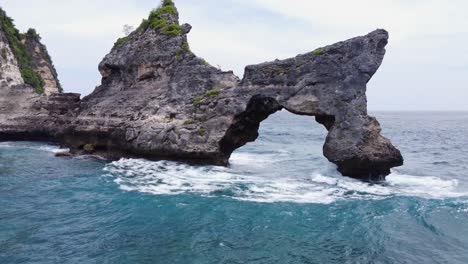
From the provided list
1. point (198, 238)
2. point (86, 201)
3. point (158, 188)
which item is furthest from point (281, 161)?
point (198, 238)

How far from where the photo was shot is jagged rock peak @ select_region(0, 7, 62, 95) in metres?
45.2

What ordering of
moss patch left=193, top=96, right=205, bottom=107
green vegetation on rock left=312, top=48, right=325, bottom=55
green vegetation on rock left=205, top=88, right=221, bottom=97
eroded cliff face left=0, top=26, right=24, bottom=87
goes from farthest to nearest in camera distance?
eroded cliff face left=0, top=26, right=24, bottom=87 < moss patch left=193, top=96, right=205, bottom=107 < green vegetation on rock left=205, top=88, right=221, bottom=97 < green vegetation on rock left=312, top=48, right=325, bottom=55

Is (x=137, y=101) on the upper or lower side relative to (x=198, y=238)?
upper

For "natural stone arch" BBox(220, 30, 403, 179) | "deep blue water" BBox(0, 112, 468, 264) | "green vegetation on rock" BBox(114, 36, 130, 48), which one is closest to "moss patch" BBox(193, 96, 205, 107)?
"natural stone arch" BBox(220, 30, 403, 179)

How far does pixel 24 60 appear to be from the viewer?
2210 inches

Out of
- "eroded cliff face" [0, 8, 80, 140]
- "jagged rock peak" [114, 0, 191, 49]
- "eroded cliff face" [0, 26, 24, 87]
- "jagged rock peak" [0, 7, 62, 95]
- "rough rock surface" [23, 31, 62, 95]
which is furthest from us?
"rough rock surface" [23, 31, 62, 95]

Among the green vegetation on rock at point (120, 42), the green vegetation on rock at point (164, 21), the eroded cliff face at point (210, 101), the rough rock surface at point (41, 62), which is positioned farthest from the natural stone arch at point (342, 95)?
the rough rock surface at point (41, 62)

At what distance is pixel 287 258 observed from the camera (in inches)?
431

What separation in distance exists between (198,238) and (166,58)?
57.3 ft

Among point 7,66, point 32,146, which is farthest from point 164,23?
point 7,66

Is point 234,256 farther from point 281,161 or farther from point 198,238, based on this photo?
point 281,161

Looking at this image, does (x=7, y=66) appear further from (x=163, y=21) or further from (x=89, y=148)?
(x=163, y=21)

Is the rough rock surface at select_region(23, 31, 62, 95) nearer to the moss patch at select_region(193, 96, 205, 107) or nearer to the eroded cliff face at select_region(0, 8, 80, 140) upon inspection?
the eroded cliff face at select_region(0, 8, 80, 140)

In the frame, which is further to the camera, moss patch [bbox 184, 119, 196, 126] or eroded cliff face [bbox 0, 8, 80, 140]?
eroded cliff face [bbox 0, 8, 80, 140]
